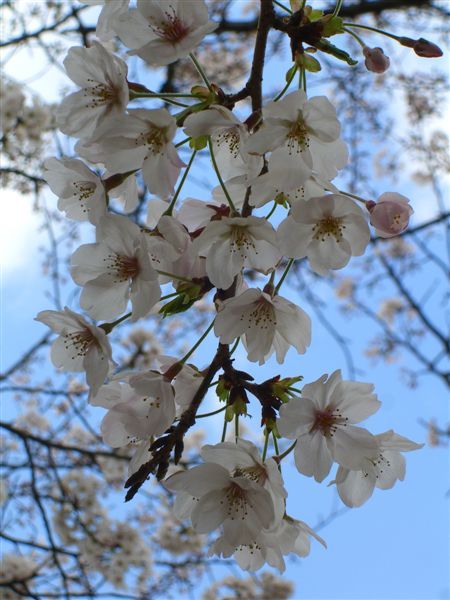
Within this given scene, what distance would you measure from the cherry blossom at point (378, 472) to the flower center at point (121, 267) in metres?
0.55

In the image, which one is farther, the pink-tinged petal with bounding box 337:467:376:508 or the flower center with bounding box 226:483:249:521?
the pink-tinged petal with bounding box 337:467:376:508

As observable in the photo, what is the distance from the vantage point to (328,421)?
3.75ft

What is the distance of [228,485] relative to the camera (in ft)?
3.69

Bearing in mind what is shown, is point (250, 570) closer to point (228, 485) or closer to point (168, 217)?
point (228, 485)

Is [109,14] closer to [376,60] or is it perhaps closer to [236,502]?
[376,60]

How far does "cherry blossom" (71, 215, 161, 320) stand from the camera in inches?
42.9

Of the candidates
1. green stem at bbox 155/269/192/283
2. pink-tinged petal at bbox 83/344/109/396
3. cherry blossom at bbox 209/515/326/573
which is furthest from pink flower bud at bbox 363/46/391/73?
cherry blossom at bbox 209/515/326/573

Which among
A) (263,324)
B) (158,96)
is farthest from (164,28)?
(263,324)

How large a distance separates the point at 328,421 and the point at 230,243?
0.37 meters

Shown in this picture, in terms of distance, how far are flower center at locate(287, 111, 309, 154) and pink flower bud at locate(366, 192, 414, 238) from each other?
0.23 metres

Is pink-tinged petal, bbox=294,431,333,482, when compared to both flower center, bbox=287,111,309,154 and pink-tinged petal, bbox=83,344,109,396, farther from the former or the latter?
flower center, bbox=287,111,309,154

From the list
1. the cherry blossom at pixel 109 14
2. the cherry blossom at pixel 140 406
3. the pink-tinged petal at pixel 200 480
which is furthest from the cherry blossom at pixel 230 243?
the cherry blossom at pixel 109 14

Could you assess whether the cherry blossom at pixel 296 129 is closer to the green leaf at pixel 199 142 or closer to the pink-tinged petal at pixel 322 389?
the green leaf at pixel 199 142

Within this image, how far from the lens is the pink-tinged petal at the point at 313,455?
1106mm
